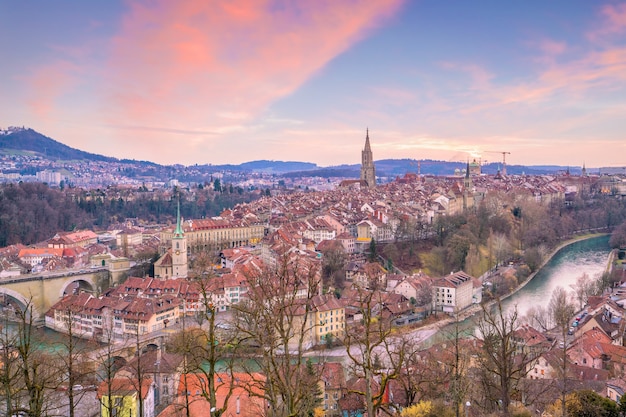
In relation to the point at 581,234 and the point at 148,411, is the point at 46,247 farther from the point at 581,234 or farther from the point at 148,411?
the point at 581,234

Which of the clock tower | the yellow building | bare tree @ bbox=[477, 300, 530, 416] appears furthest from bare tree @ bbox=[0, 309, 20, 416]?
the clock tower

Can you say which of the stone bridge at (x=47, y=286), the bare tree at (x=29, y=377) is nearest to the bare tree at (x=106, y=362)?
the bare tree at (x=29, y=377)

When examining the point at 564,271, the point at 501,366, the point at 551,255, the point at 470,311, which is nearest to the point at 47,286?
the point at 470,311

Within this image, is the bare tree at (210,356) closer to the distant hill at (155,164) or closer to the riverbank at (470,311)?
the riverbank at (470,311)

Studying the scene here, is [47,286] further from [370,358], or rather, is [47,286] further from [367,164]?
[367,164]

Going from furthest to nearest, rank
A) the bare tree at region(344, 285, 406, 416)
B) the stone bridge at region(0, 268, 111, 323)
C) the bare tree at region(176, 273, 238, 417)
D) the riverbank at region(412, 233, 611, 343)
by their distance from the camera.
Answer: the stone bridge at region(0, 268, 111, 323), the riverbank at region(412, 233, 611, 343), the bare tree at region(176, 273, 238, 417), the bare tree at region(344, 285, 406, 416)

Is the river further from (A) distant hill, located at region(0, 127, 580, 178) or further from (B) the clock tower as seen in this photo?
(A) distant hill, located at region(0, 127, 580, 178)

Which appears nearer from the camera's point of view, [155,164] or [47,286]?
[47,286]
